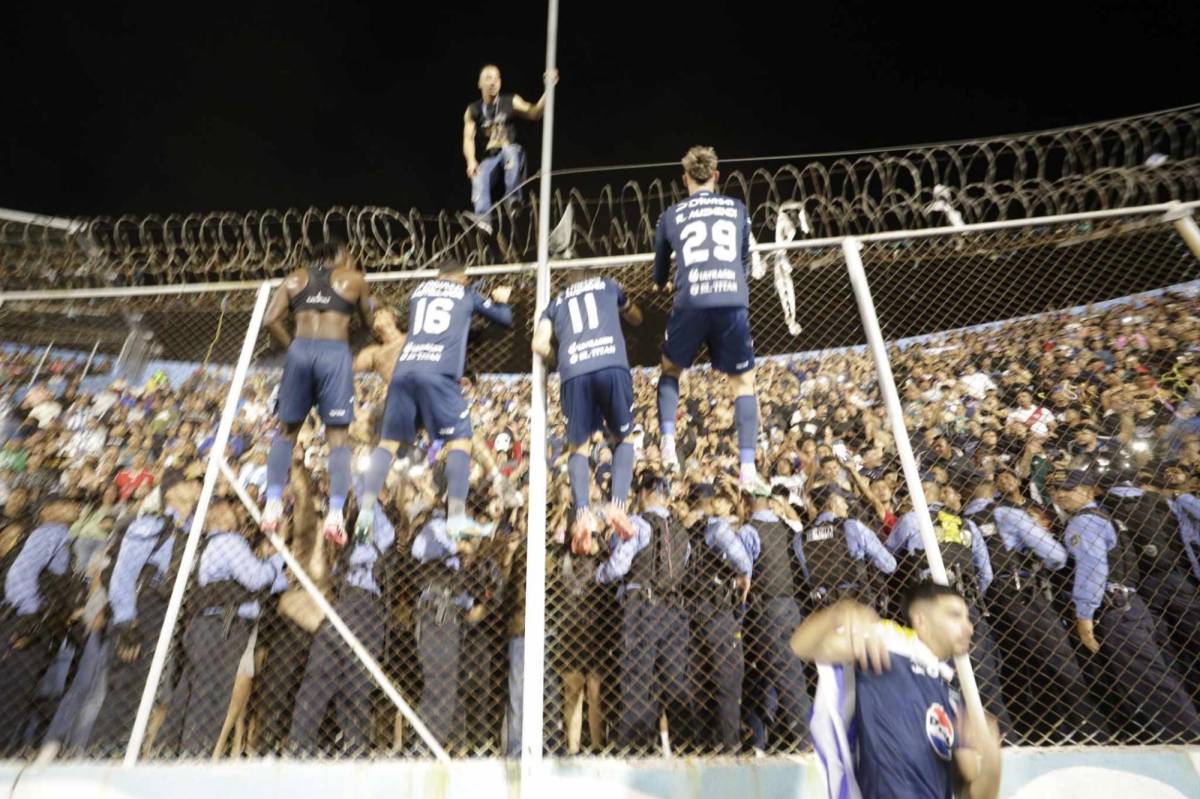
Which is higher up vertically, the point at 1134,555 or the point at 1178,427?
the point at 1178,427

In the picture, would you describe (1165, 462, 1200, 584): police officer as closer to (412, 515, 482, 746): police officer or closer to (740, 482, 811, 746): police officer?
(740, 482, 811, 746): police officer

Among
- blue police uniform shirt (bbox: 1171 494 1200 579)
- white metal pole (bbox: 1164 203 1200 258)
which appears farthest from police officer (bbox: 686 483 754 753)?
white metal pole (bbox: 1164 203 1200 258)

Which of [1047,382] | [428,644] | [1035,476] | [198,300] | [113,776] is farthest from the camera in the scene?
[1047,382]

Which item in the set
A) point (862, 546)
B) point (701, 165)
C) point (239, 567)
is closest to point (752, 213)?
point (701, 165)

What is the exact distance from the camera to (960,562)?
4832mm

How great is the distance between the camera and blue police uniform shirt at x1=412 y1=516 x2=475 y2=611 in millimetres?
4934

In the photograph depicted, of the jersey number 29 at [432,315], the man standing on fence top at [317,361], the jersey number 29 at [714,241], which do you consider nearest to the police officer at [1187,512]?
the jersey number 29 at [714,241]

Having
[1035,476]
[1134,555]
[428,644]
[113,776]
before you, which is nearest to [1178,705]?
[1134,555]

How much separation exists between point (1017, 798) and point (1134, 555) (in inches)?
95.5

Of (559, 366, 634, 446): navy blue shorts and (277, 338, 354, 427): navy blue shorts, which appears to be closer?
(559, 366, 634, 446): navy blue shorts

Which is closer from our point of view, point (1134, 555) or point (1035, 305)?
point (1134, 555)

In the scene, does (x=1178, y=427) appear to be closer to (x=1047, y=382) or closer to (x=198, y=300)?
(x=1047, y=382)

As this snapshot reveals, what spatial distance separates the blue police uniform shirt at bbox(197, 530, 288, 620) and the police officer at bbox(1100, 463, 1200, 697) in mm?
6461

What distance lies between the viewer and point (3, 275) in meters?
5.88
